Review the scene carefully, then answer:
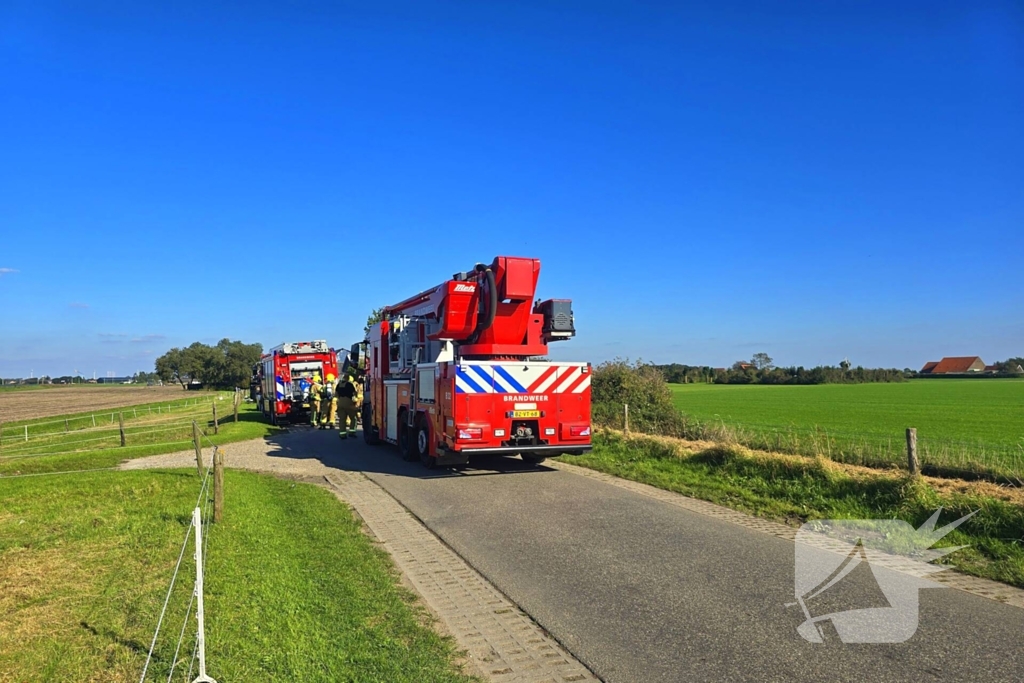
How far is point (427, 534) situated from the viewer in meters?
8.34

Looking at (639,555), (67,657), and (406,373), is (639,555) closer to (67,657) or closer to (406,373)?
(67,657)

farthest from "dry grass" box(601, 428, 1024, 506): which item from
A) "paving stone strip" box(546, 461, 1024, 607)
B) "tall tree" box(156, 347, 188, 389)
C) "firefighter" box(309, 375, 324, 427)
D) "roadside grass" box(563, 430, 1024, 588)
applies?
"tall tree" box(156, 347, 188, 389)

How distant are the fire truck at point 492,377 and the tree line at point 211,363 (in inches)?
4190

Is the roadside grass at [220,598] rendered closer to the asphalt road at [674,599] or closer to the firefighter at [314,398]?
the asphalt road at [674,599]

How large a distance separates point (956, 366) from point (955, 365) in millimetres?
545

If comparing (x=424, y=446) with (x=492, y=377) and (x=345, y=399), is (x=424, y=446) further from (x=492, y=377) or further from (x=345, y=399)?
(x=345, y=399)

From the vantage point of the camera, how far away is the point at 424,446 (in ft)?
45.4

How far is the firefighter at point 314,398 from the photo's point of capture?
24803 millimetres

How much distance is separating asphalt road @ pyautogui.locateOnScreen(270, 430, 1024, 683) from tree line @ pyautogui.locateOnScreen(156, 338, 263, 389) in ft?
367

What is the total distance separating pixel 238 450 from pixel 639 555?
1384 cm

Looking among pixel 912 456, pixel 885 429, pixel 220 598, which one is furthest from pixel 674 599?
pixel 885 429

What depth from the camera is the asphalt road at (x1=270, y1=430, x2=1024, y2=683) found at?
4.44 m

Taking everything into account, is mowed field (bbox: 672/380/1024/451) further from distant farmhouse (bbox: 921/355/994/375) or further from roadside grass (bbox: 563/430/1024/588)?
distant farmhouse (bbox: 921/355/994/375)

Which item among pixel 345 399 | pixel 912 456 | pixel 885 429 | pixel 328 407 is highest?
pixel 345 399
